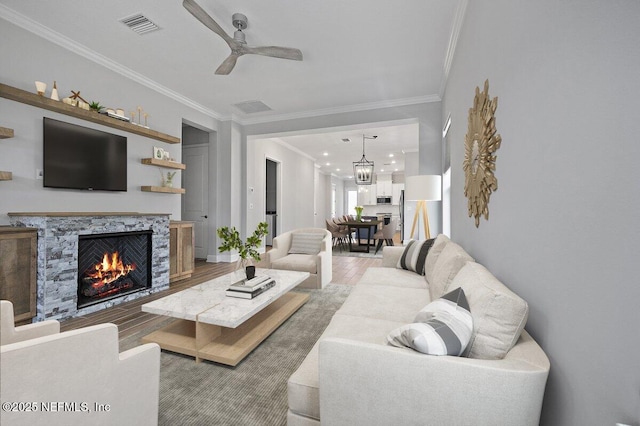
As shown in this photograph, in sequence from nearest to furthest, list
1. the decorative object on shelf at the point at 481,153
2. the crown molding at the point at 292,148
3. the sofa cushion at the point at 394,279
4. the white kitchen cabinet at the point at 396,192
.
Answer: the decorative object on shelf at the point at 481,153
the sofa cushion at the point at 394,279
the crown molding at the point at 292,148
the white kitchen cabinet at the point at 396,192

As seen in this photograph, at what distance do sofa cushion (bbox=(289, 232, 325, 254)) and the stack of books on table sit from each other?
171 cm

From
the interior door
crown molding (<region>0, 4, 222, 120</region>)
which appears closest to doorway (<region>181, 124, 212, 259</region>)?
the interior door

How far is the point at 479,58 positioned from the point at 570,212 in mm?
1579

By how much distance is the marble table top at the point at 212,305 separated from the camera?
71.2 inches

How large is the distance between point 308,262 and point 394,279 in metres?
1.36

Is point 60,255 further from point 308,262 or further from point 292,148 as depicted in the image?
point 292,148

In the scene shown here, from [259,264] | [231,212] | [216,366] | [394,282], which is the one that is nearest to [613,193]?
[394,282]

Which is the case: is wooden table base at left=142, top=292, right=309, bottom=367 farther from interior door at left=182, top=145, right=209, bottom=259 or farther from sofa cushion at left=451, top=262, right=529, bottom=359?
interior door at left=182, top=145, right=209, bottom=259

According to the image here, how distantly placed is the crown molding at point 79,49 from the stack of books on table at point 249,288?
3.39m

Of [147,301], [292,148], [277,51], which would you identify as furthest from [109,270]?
[292,148]

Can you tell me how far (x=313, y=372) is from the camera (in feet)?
3.76

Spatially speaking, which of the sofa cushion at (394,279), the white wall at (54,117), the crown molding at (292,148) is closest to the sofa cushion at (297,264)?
the sofa cushion at (394,279)

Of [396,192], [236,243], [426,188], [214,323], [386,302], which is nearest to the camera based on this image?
[214,323]

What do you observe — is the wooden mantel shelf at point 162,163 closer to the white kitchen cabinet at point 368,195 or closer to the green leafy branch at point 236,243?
the green leafy branch at point 236,243
